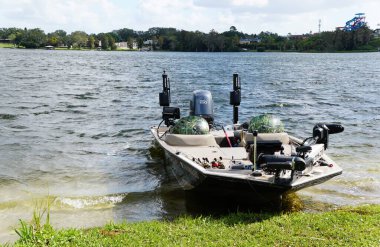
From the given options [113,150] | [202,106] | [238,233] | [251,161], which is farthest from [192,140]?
[113,150]

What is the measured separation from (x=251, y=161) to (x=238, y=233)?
206 cm

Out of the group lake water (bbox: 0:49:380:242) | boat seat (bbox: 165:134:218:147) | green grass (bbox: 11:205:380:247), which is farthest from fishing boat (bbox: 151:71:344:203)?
lake water (bbox: 0:49:380:242)

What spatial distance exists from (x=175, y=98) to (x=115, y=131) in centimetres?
1028

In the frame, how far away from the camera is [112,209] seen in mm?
10203

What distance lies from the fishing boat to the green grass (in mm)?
665

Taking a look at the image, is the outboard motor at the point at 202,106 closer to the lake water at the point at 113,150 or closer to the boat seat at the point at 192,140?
the lake water at the point at 113,150

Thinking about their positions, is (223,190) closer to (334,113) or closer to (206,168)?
(206,168)

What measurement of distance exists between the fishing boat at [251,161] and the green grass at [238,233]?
665 mm

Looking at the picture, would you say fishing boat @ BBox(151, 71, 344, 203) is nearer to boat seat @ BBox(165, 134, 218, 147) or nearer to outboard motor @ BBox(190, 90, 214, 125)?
boat seat @ BBox(165, 134, 218, 147)

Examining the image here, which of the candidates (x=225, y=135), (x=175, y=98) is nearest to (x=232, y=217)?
(x=225, y=135)

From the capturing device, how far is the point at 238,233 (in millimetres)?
7281

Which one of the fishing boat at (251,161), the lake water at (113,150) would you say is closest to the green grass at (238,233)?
the fishing boat at (251,161)

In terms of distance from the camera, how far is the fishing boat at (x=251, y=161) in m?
8.27

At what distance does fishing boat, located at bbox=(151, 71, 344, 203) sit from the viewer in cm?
827
